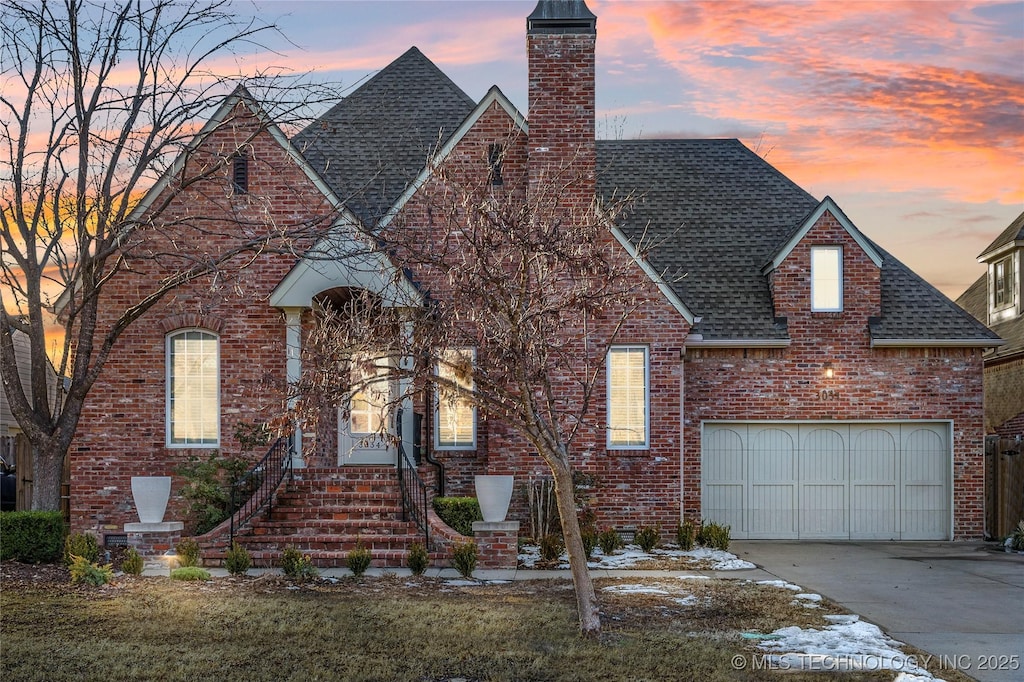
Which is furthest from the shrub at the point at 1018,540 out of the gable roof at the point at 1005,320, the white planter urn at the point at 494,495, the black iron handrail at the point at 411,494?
the black iron handrail at the point at 411,494

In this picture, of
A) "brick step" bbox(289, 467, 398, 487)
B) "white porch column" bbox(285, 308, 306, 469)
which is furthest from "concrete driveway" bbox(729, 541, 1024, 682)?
"white porch column" bbox(285, 308, 306, 469)

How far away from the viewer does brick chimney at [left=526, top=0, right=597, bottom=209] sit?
17.5m

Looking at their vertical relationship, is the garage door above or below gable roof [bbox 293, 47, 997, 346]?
below

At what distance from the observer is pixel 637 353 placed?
18.0 m

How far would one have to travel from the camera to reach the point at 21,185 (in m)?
14.5

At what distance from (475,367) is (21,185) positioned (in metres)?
8.18

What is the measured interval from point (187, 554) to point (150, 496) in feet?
4.70

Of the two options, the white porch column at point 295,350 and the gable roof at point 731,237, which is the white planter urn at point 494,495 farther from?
the gable roof at point 731,237

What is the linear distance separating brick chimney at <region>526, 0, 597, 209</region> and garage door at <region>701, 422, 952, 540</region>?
568cm

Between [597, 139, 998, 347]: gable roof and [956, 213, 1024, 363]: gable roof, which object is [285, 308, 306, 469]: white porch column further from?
[956, 213, 1024, 363]: gable roof

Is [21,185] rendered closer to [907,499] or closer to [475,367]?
[475,367]

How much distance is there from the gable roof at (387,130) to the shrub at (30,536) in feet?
24.6

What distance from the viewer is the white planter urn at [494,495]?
14.6 metres

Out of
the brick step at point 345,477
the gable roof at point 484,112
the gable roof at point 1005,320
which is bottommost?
the brick step at point 345,477
